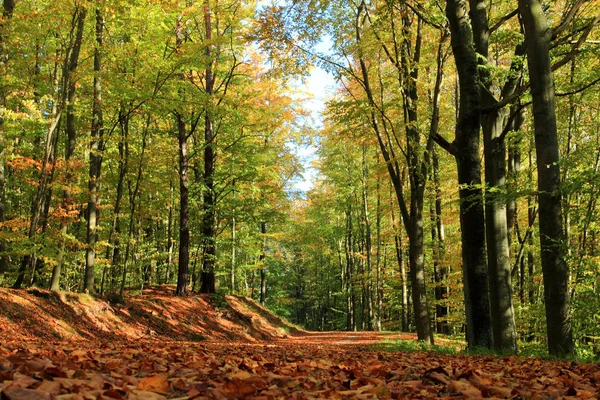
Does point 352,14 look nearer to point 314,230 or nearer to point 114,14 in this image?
point 114,14

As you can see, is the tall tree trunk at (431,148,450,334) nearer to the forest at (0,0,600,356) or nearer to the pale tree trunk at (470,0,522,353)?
the forest at (0,0,600,356)

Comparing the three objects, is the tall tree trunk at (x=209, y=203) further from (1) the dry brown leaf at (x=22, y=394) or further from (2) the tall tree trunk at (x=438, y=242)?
(1) the dry brown leaf at (x=22, y=394)

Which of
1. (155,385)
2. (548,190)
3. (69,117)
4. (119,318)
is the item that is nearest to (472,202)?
(548,190)

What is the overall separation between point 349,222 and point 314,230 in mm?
2595

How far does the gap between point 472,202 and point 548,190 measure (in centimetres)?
135

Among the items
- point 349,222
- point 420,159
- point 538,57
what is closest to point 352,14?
point 420,159

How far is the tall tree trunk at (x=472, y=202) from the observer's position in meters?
6.61

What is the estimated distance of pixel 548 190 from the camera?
17.8 ft

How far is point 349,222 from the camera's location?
29.4m

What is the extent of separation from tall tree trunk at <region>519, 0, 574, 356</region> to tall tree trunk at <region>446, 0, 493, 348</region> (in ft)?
3.49

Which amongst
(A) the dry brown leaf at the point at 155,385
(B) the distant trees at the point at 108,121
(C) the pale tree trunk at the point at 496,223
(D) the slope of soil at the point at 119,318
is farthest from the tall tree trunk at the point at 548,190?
(B) the distant trees at the point at 108,121

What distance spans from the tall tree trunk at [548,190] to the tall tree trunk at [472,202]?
106 centimetres

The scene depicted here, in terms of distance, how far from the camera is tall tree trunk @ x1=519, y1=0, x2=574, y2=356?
17.4ft

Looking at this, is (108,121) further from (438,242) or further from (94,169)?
(438,242)
